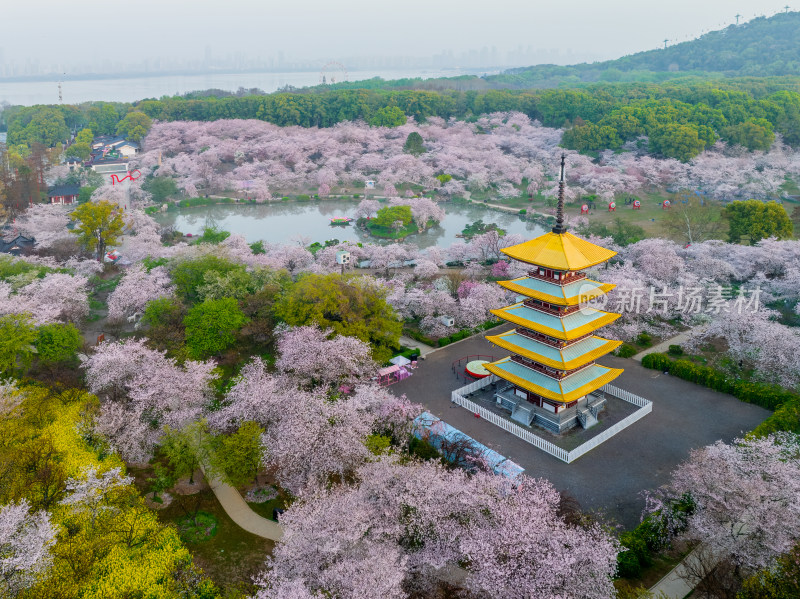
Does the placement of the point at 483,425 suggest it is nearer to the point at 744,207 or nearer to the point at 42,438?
the point at 42,438

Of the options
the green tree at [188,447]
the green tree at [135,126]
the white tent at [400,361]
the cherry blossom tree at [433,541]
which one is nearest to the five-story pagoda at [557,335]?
the white tent at [400,361]

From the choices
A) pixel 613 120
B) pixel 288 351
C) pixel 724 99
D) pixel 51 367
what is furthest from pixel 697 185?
pixel 51 367

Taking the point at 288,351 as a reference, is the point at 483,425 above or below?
below

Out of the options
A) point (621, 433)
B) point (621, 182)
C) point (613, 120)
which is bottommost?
point (621, 433)

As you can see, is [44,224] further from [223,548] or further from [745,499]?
[745,499]

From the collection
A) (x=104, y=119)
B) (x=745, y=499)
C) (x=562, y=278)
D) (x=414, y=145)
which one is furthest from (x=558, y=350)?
(x=104, y=119)
